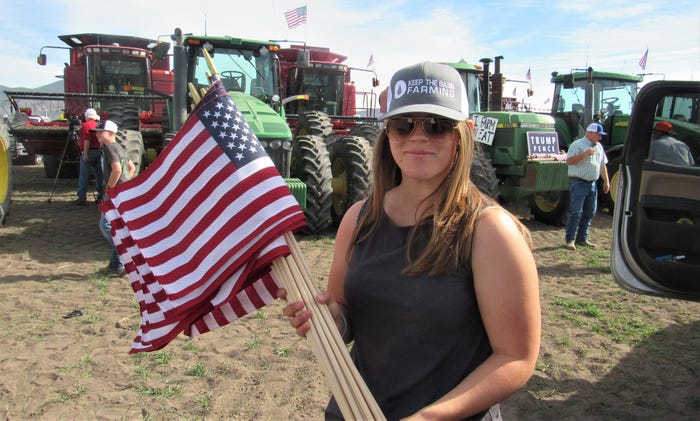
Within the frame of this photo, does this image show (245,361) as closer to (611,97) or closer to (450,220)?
(450,220)

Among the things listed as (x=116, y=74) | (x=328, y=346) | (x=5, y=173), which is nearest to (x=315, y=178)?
(x=5, y=173)

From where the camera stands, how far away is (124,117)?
959cm

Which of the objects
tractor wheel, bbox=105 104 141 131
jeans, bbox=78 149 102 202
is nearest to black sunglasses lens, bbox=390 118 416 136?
jeans, bbox=78 149 102 202

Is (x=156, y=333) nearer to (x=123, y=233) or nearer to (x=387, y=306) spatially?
(x=123, y=233)

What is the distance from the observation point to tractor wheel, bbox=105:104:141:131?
9492mm

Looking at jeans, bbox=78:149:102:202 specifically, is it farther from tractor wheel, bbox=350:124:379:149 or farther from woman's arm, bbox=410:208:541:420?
woman's arm, bbox=410:208:541:420

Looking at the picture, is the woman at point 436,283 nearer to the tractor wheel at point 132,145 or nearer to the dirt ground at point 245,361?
the dirt ground at point 245,361

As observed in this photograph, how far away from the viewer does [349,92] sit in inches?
648

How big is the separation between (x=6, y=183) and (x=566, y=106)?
11025mm

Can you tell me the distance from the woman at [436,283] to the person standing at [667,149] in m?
1.60

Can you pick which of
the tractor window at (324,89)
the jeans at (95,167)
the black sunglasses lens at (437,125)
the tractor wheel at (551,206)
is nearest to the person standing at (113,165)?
the jeans at (95,167)

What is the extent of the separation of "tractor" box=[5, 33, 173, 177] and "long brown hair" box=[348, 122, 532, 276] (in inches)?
285

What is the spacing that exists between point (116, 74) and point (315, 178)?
28.1 ft

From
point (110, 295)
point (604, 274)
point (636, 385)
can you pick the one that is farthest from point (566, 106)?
point (110, 295)
